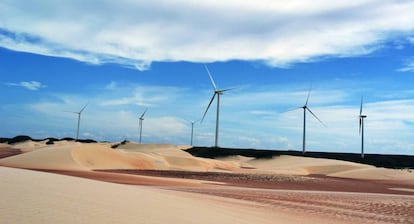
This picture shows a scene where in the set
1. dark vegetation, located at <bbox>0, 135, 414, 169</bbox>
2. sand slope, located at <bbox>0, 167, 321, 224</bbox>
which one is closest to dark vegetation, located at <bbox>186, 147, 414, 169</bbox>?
dark vegetation, located at <bbox>0, 135, 414, 169</bbox>

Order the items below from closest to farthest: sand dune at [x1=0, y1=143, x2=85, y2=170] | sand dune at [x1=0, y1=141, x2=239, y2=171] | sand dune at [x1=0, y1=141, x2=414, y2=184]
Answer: sand dune at [x1=0, y1=143, x2=85, y2=170] < sand dune at [x1=0, y1=141, x2=239, y2=171] < sand dune at [x1=0, y1=141, x2=414, y2=184]

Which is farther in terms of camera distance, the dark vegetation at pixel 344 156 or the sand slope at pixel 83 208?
the dark vegetation at pixel 344 156

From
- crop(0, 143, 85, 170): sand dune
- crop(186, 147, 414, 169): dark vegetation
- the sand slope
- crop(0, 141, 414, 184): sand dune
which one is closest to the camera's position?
the sand slope

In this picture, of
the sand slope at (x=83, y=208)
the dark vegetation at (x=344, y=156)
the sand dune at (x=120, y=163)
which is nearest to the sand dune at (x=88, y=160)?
the sand dune at (x=120, y=163)

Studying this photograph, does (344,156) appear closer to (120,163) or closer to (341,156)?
(341,156)

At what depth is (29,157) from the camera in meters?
51.5

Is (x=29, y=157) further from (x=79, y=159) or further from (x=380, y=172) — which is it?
(x=380, y=172)

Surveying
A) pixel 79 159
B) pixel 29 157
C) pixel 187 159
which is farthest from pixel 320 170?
pixel 29 157

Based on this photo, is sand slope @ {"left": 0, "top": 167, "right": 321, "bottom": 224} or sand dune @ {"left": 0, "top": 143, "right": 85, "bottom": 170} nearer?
sand slope @ {"left": 0, "top": 167, "right": 321, "bottom": 224}

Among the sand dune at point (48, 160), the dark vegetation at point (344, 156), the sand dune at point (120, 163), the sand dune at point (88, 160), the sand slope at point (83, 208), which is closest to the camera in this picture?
the sand slope at point (83, 208)

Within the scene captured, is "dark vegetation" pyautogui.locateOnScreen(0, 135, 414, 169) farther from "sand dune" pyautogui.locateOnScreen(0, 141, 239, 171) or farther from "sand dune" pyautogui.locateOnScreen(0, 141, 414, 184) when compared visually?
"sand dune" pyautogui.locateOnScreen(0, 141, 239, 171)

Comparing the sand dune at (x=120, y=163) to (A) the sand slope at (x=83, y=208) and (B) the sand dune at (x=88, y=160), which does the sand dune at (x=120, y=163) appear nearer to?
(B) the sand dune at (x=88, y=160)

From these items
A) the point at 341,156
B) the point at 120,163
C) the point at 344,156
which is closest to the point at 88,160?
the point at 120,163

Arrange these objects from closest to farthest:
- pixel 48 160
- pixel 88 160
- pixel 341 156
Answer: pixel 48 160
pixel 88 160
pixel 341 156
